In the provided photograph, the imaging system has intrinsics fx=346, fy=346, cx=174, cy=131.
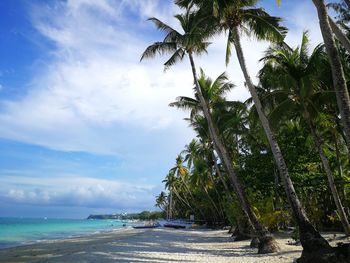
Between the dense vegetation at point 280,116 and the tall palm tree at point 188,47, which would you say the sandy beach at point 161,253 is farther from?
the tall palm tree at point 188,47

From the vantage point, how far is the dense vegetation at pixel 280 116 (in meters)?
11.6

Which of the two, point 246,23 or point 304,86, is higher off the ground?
point 246,23

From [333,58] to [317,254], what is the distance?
511 centimetres

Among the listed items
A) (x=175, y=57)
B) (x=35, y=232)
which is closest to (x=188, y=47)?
(x=175, y=57)

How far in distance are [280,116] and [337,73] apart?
24.5 feet

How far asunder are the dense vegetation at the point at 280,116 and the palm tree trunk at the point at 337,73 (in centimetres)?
2

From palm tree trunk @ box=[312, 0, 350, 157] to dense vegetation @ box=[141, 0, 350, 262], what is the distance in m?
Answer: 0.02

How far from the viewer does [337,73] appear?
8492 millimetres

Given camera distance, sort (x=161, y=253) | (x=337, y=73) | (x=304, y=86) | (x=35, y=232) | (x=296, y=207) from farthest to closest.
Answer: (x=35, y=232) → (x=161, y=253) → (x=304, y=86) → (x=296, y=207) → (x=337, y=73)

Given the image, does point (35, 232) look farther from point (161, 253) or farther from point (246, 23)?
point (246, 23)

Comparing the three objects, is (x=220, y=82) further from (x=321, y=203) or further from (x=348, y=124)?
(x=348, y=124)

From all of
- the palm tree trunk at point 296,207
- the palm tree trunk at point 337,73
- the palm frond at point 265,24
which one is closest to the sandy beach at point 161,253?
the palm tree trunk at point 296,207

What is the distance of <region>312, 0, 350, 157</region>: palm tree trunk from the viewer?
814 centimetres

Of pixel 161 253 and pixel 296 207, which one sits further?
pixel 161 253
